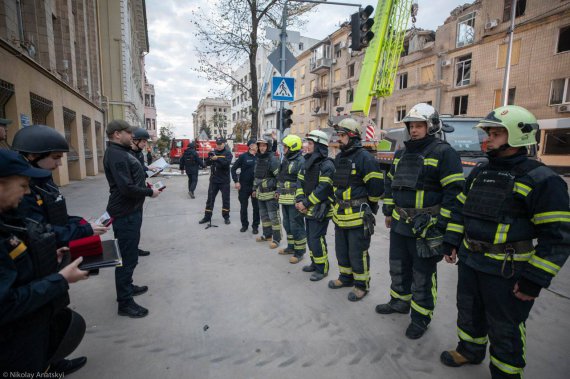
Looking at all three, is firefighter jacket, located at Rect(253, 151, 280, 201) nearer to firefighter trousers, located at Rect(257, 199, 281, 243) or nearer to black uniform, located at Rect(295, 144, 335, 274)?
firefighter trousers, located at Rect(257, 199, 281, 243)

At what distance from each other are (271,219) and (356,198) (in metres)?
2.48

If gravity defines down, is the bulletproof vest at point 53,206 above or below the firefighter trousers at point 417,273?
above

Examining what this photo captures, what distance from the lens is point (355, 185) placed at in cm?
370

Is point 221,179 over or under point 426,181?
under

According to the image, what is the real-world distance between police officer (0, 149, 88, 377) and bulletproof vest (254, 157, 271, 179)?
434 cm

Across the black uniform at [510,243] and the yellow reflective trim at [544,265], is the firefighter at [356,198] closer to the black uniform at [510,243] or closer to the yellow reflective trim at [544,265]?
the black uniform at [510,243]

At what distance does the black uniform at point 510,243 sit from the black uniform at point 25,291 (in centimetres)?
275

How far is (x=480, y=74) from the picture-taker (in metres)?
20.8

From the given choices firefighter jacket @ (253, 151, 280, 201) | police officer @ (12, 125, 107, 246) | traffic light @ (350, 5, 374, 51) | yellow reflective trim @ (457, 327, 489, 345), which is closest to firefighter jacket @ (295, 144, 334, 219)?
firefighter jacket @ (253, 151, 280, 201)

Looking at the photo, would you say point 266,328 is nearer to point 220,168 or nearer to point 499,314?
point 499,314

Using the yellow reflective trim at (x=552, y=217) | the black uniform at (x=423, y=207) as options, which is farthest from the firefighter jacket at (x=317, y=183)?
the yellow reflective trim at (x=552, y=217)

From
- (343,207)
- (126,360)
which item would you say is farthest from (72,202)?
A: (343,207)

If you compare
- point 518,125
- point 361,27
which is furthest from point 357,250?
point 361,27

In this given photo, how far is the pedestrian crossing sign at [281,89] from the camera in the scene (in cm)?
809
